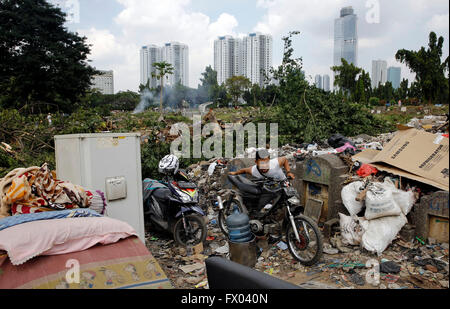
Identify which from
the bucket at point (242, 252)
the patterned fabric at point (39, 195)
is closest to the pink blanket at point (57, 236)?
the patterned fabric at point (39, 195)

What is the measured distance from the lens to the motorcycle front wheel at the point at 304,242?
3.41 m

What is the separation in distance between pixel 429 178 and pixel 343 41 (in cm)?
63

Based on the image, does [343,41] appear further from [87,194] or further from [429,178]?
[87,194]

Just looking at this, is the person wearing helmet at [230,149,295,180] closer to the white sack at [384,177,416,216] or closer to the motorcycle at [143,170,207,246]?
the motorcycle at [143,170,207,246]

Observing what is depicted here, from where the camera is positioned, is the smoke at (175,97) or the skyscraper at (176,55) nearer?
the skyscraper at (176,55)

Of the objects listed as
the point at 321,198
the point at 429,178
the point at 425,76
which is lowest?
the point at 321,198

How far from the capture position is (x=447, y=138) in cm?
82

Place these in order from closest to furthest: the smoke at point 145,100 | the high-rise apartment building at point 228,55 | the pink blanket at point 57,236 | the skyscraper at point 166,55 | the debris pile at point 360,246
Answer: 1. the pink blanket at point 57,236
2. the debris pile at point 360,246
3. the high-rise apartment building at point 228,55
4. the skyscraper at point 166,55
5. the smoke at point 145,100

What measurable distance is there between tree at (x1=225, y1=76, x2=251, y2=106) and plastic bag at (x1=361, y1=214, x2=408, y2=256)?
147 feet

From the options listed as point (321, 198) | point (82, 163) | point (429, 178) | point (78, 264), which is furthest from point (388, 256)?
point (82, 163)

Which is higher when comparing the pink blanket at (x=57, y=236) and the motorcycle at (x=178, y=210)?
the pink blanket at (x=57, y=236)

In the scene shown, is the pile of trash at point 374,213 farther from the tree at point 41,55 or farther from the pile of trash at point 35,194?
the tree at point 41,55

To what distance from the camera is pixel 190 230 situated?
4.31 meters

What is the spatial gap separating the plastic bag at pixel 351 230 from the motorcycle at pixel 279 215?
432mm
